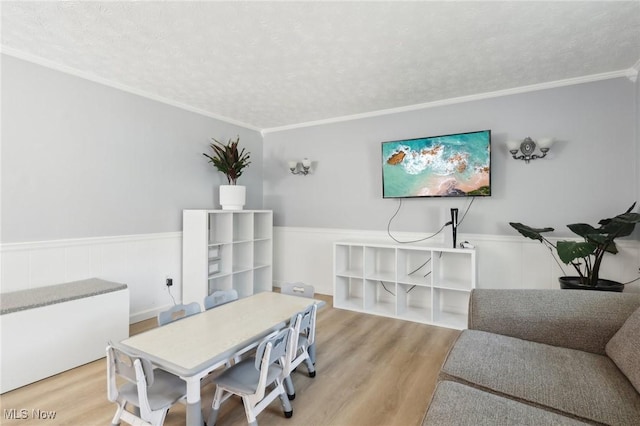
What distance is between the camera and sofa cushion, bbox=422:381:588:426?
1.16 metres

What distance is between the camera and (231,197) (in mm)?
3867

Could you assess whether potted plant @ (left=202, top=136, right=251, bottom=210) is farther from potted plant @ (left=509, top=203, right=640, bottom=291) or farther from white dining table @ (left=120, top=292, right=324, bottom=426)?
potted plant @ (left=509, top=203, right=640, bottom=291)

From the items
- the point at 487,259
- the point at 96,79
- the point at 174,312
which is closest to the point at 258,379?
the point at 174,312

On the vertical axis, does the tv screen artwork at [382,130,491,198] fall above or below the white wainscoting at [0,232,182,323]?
above

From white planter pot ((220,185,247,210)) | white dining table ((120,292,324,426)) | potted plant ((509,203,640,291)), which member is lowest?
white dining table ((120,292,324,426))

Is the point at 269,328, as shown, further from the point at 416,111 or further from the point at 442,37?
the point at 416,111

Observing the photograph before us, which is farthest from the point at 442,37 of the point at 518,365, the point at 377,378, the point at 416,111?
the point at 377,378

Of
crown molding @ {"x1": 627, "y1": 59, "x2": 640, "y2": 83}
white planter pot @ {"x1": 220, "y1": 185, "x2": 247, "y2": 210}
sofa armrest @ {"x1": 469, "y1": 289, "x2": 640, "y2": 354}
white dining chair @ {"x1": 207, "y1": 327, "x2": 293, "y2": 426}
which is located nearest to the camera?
white dining chair @ {"x1": 207, "y1": 327, "x2": 293, "y2": 426}

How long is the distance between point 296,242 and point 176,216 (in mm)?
1710

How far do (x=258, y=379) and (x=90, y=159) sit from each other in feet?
8.59

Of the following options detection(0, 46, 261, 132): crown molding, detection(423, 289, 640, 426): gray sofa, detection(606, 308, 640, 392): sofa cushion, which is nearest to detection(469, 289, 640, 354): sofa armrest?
detection(423, 289, 640, 426): gray sofa

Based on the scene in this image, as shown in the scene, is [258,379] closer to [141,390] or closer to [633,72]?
[141,390]

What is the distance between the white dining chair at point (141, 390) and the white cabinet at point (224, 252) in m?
1.90

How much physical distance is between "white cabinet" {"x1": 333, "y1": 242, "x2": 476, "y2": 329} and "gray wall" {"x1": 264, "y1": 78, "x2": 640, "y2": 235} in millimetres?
379
